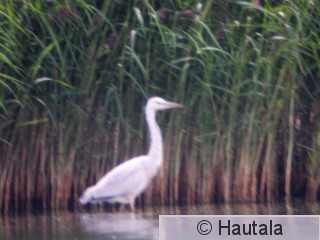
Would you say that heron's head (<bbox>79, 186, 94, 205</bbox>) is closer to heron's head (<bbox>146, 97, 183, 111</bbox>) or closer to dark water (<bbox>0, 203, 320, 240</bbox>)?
dark water (<bbox>0, 203, 320, 240</bbox>)

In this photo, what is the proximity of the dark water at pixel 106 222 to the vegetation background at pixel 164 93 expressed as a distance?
0.82ft

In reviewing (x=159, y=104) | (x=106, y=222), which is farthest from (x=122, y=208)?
(x=159, y=104)

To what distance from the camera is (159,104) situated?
37.7ft

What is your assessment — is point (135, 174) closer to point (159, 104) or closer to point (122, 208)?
point (122, 208)

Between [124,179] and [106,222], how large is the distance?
782 mm

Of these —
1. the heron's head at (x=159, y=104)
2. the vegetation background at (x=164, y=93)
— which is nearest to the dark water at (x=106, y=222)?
the vegetation background at (x=164, y=93)

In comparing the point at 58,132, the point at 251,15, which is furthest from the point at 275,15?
the point at 58,132

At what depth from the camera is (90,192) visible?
1145cm

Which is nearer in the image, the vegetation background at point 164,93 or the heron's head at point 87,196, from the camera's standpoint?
the heron's head at point 87,196

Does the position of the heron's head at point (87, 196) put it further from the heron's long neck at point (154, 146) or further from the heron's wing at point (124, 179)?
the heron's long neck at point (154, 146)

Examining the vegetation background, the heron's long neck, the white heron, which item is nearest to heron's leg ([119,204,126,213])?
the white heron

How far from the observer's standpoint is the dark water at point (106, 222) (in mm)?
10500

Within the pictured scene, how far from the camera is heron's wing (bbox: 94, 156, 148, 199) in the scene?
11641mm

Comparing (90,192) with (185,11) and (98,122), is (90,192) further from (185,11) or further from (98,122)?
(185,11)
